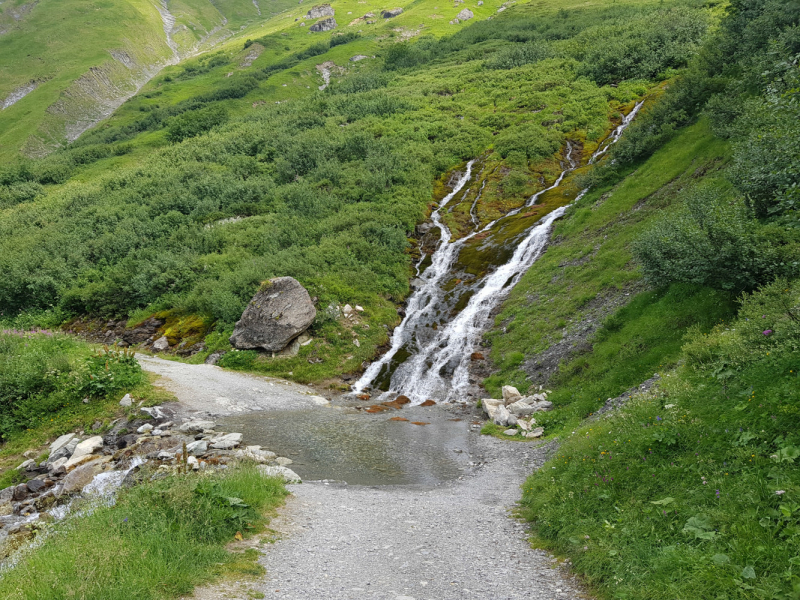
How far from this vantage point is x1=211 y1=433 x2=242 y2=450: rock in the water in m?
15.4

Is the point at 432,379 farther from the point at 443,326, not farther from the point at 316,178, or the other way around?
the point at 316,178

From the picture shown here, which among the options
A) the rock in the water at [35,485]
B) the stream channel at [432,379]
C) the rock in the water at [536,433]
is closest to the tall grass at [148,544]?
the stream channel at [432,379]

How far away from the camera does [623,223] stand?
2848 cm

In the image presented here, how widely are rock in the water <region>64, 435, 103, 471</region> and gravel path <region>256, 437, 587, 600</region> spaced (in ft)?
27.6

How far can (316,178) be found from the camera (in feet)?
175

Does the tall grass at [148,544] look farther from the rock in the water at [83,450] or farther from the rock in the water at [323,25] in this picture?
the rock in the water at [323,25]

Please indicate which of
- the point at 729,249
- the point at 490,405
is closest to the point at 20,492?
the point at 490,405

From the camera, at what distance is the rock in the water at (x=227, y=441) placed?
15.4 meters

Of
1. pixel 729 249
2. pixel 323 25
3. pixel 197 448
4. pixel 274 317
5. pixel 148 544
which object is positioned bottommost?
pixel 274 317

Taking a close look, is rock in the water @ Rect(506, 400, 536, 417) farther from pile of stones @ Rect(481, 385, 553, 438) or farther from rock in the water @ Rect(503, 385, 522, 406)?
rock in the water @ Rect(503, 385, 522, 406)

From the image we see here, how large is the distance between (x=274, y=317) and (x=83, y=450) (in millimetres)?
14366

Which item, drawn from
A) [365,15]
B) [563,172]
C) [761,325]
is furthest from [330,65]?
[761,325]

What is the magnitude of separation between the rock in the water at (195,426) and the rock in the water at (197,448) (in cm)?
249

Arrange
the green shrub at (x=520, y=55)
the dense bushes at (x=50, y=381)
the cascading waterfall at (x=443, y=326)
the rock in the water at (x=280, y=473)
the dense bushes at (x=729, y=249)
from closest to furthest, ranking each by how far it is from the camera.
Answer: the rock in the water at (x=280, y=473), the dense bushes at (x=729, y=249), the dense bushes at (x=50, y=381), the cascading waterfall at (x=443, y=326), the green shrub at (x=520, y=55)
